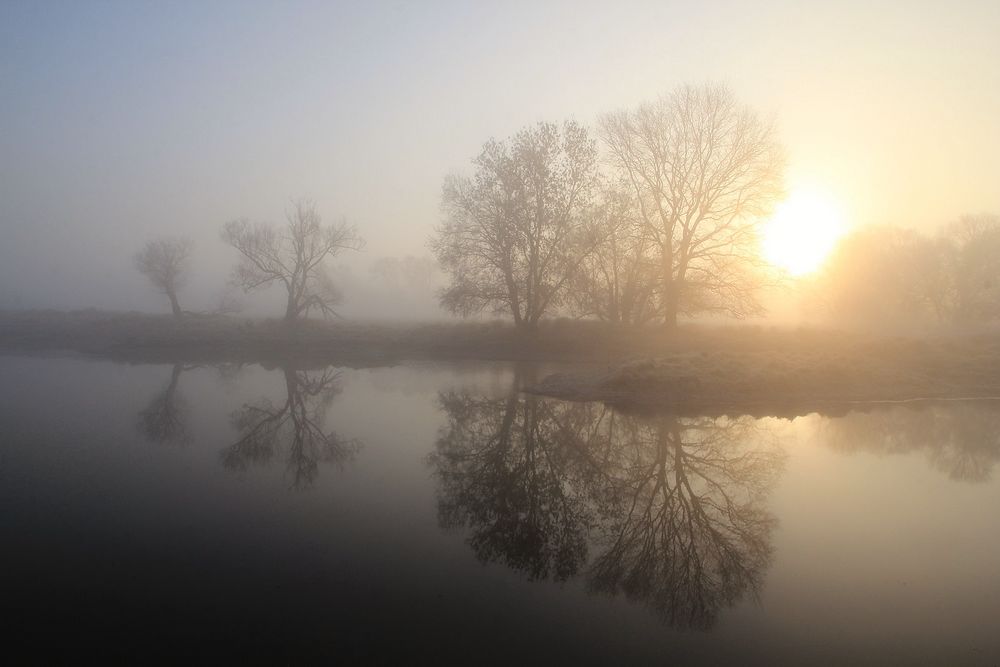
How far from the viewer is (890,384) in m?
19.3

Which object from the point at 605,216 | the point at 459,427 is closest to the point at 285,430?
the point at 459,427

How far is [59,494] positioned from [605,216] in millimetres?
29795

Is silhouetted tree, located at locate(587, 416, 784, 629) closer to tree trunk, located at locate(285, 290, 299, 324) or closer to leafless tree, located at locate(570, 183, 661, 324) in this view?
leafless tree, located at locate(570, 183, 661, 324)

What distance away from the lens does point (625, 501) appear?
8844 millimetres

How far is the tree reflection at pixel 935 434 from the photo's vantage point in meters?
11.2

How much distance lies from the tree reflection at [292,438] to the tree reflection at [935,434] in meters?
10.8

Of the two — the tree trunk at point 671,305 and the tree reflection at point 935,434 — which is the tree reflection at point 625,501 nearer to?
the tree reflection at point 935,434

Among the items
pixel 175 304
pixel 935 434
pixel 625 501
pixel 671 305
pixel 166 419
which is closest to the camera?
pixel 625 501

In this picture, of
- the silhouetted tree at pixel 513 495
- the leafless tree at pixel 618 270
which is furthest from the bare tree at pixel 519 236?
the silhouetted tree at pixel 513 495

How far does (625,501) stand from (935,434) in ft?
31.0

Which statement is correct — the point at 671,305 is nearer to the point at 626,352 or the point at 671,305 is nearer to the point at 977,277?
the point at 626,352

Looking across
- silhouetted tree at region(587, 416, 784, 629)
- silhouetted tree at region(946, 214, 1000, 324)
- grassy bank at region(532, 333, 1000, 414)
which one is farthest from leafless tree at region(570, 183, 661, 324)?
silhouetted tree at region(946, 214, 1000, 324)

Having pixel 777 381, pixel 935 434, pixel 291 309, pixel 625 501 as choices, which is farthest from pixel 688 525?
pixel 291 309

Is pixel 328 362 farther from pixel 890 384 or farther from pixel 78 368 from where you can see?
pixel 890 384
